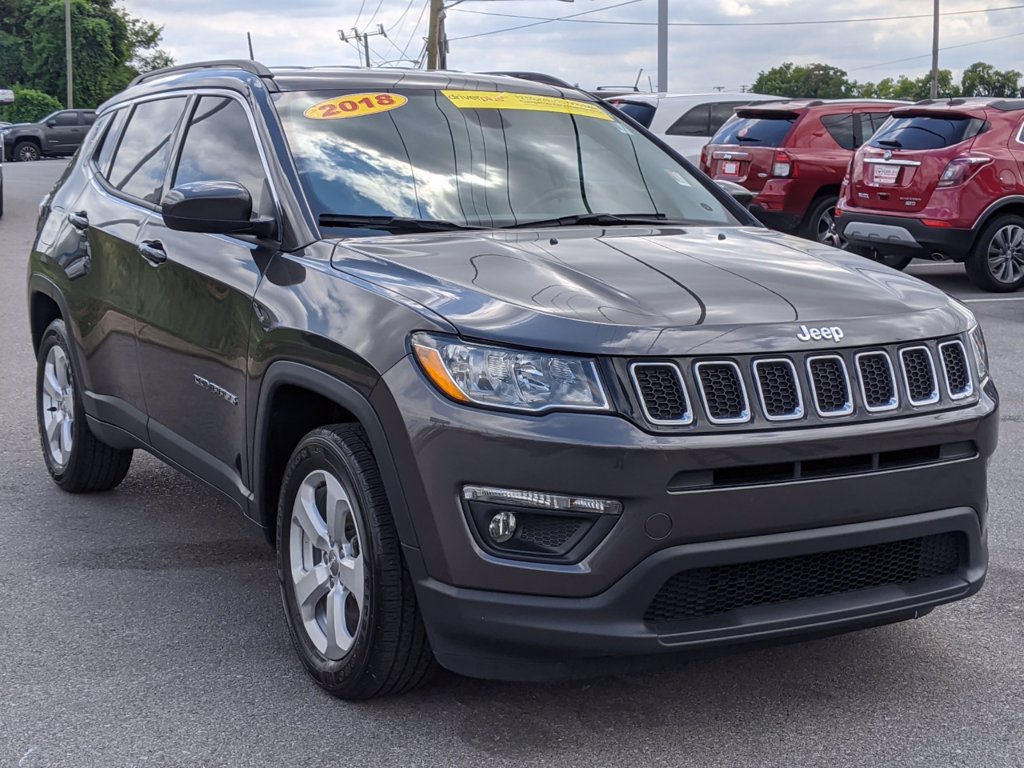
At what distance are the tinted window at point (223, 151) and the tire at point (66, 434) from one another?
1223 millimetres

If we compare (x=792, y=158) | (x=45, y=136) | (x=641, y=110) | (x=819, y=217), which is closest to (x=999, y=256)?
(x=819, y=217)

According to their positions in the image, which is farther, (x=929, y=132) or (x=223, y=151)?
(x=929, y=132)

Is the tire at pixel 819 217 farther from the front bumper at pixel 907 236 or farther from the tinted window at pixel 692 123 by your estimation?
the tinted window at pixel 692 123

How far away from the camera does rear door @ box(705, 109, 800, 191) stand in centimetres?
1490

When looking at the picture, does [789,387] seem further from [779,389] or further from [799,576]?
[799,576]

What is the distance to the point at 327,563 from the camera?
12.6ft

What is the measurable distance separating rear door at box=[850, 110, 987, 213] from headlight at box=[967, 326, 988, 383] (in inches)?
357

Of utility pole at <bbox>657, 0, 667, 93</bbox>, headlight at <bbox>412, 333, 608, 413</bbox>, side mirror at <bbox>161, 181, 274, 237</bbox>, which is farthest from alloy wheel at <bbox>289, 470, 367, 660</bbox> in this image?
utility pole at <bbox>657, 0, 667, 93</bbox>

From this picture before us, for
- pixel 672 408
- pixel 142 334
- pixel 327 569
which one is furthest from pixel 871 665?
pixel 142 334

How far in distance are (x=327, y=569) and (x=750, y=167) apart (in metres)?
11.9

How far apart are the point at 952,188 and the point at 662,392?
997cm

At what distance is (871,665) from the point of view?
4.02 meters

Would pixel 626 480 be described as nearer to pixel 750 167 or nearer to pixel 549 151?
pixel 549 151

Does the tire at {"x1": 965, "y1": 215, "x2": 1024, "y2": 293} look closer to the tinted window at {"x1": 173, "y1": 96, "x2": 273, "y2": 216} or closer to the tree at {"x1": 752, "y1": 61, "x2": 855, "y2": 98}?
the tinted window at {"x1": 173, "y1": 96, "x2": 273, "y2": 216}
